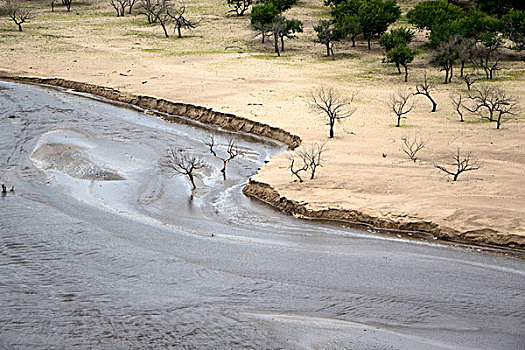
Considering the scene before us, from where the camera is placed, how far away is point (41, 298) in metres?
14.4

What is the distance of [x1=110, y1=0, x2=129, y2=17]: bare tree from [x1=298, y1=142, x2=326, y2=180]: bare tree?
43507 mm

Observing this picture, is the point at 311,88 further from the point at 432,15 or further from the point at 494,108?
the point at 432,15

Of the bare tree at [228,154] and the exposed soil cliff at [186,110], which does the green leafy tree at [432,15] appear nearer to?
the exposed soil cliff at [186,110]

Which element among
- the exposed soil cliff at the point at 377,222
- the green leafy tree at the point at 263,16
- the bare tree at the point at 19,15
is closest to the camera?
the exposed soil cliff at the point at 377,222

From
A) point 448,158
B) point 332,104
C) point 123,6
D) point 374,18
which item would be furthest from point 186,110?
point 123,6

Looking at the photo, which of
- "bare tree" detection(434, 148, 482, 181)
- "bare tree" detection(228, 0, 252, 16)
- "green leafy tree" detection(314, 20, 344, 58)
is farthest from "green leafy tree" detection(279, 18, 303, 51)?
"bare tree" detection(434, 148, 482, 181)

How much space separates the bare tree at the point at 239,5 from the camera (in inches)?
2345

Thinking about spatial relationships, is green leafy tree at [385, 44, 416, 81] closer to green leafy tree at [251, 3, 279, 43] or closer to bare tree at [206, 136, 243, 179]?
green leafy tree at [251, 3, 279, 43]

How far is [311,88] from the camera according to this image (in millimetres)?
35062

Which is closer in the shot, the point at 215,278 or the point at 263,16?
the point at 215,278

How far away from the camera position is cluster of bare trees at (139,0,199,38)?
176 ft

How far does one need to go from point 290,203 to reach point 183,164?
5.44 metres

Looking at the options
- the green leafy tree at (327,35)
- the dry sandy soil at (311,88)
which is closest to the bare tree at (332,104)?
the dry sandy soil at (311,88)

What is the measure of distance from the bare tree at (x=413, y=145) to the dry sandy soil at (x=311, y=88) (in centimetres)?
27
